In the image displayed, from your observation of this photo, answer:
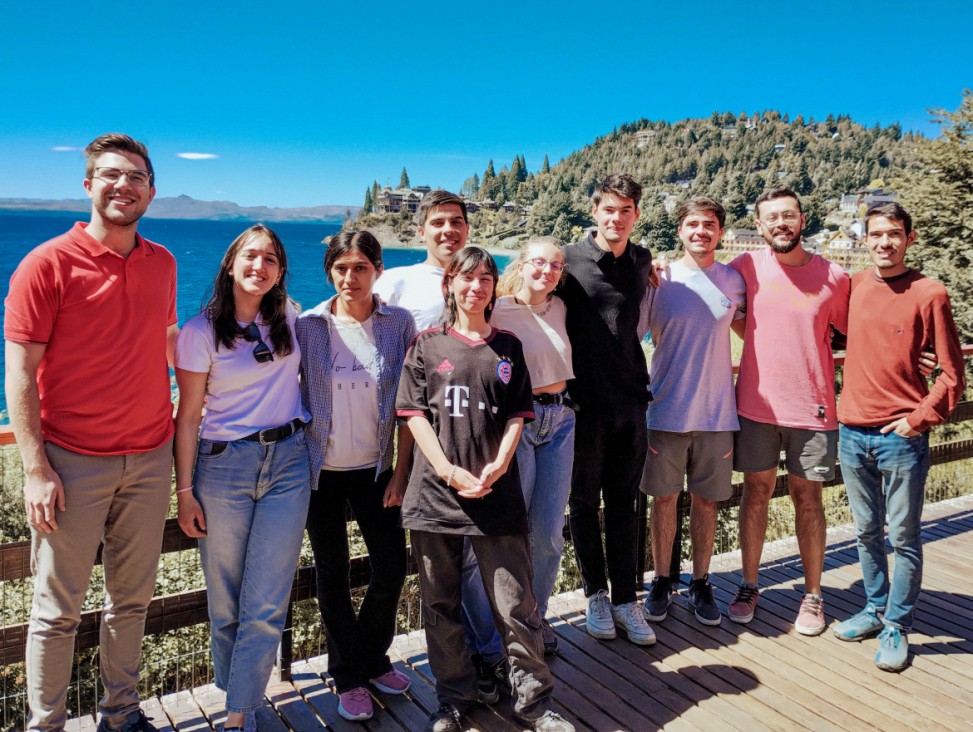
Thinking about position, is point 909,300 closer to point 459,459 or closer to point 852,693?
point 852,693

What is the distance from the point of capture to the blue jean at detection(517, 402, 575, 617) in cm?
275

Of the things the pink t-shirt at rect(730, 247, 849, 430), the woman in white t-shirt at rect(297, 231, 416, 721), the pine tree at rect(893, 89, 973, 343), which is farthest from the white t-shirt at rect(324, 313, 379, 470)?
the pine tree at rect(893, 89, 973, 343)

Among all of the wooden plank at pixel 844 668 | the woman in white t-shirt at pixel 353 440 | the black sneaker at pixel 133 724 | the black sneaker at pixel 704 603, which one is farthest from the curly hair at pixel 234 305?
the wooden plank at pixel 844 668

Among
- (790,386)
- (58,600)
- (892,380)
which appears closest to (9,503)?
(58,600)

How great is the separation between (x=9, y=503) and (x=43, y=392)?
3.20m

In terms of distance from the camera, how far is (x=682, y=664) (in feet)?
9.92

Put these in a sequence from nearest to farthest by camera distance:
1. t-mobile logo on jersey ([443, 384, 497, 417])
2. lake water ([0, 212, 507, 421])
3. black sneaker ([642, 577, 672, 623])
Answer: t-mobile logo on jersey ([443, 384, 497, 417])
black sneaker ([642, 577, 672, 623])
lake water ([0, 212, 507, 421])

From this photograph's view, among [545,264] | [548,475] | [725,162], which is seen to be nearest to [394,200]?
[725,162]

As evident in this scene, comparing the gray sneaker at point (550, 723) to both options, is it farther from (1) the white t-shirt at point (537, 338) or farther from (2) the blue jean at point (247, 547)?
(1) the white t-shirt at point (537, 338)

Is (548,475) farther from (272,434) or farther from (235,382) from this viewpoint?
(235,382)

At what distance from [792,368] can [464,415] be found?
5.39ft

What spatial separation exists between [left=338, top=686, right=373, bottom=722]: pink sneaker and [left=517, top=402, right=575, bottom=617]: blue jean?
0.79 meters

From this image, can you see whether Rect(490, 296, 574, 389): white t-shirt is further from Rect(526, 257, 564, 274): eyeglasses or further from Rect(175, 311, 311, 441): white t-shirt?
Rect(175, 311, 311, 441): white t-shirt

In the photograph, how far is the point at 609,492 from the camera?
10.3 ft
